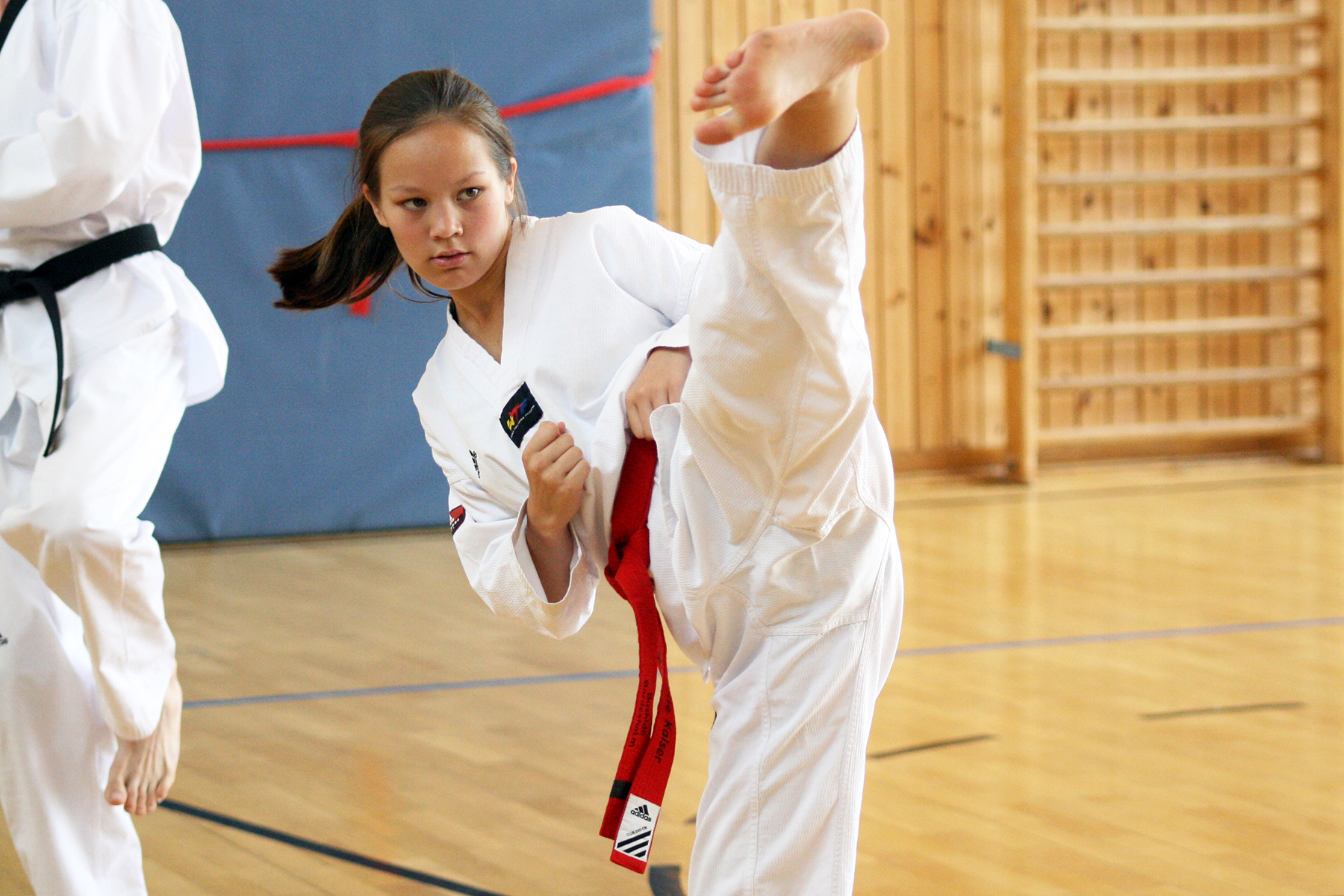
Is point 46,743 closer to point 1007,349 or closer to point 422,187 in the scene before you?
point 422,187

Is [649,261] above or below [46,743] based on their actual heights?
above

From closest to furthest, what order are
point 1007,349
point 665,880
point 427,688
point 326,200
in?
point 665,880 < point 427,688 < point 326,200 < point 1007,349

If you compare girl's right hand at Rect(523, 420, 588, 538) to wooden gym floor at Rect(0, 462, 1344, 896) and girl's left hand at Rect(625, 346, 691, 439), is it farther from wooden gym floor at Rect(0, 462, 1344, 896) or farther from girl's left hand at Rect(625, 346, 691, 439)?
wooden gym floor at Rect(0, 462, 1344, 896)

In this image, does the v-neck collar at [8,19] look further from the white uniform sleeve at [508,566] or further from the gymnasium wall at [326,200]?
the gymnasium wall at [326,200]

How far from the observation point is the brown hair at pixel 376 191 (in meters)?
1.51

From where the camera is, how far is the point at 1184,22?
5.38m

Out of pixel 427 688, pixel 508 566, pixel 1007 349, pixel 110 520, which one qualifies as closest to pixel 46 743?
pixel 110 520

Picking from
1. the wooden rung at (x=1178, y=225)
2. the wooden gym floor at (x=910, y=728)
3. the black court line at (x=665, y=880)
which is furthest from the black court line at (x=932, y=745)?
the wooden rung at (x=1178, y=225)

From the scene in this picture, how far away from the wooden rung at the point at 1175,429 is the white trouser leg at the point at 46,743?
4.27 metres

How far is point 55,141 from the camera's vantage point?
1.61m

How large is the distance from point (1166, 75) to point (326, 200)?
3.21m

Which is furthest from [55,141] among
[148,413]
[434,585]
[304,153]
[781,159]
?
[304,153]

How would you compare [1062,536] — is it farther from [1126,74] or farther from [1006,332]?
[1126,74]

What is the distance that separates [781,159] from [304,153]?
3.55m
